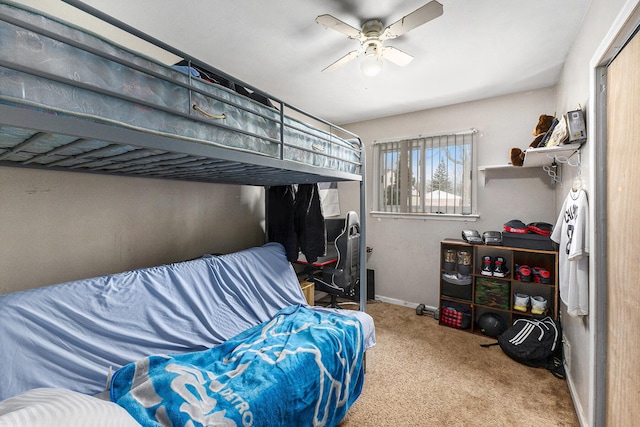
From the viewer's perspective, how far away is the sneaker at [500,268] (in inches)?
107

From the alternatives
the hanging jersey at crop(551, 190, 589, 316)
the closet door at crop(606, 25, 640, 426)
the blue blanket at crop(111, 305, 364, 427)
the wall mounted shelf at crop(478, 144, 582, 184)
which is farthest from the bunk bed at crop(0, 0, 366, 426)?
the wall mounted shelf at crop(478, 144, 582, 184)

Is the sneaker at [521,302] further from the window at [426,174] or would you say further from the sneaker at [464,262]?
the window at [426,174]

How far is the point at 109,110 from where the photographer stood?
879 mm

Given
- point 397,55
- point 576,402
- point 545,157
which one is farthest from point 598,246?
point 397,55

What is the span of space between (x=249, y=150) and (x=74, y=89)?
26.2 inches

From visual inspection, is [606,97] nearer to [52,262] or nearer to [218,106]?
[218,106]

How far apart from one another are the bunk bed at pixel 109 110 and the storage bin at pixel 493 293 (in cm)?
237

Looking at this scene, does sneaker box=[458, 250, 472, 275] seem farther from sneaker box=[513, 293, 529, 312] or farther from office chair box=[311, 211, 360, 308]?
office chair box=[311, 211, 360, 308]

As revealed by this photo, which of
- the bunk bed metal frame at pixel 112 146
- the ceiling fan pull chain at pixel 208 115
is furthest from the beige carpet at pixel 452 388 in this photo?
the ceiling fan pull chain at pixel 208 115

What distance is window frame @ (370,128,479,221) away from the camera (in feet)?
9.95

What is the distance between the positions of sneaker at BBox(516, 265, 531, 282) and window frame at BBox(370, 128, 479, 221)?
0.67m

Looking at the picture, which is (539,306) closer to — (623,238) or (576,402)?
(576,402)

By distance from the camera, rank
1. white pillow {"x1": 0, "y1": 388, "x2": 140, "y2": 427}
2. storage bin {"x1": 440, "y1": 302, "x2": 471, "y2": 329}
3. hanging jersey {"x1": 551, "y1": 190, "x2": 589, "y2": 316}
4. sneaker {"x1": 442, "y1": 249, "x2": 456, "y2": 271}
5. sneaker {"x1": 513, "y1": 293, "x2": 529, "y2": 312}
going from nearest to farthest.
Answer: white pillow {"x1": 0, "y1": 388, "x2": 140, "y2": 427}
hanging jersey {"x1": 551, "y1": 190, "x2": 589, "y2": 316}
sneaker {"x1": 513, "y1": 293, "x2": 529, "y2": 312}
storage bin {"x1": 440, "y1": 302, "x2": 471, "y2": 329}
sneaker {"x1": 442, "y1": 249, "x2": 456, "y2": 271}

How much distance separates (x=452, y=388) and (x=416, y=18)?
241 cm
